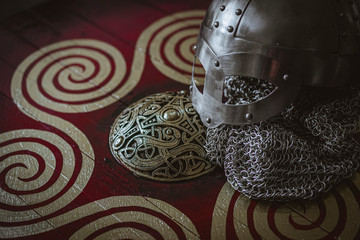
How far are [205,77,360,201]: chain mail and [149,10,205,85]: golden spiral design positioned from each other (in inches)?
17.0

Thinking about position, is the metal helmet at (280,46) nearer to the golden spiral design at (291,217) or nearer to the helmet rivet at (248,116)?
the helmet rivet at (248,116)

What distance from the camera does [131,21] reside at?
2.01m

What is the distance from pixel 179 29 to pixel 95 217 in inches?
41.9

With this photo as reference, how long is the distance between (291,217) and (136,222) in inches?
18.0

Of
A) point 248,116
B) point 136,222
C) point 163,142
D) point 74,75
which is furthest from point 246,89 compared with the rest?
point 74,75

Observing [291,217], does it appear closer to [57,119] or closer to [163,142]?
[163,142]

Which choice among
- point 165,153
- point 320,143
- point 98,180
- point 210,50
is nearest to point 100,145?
point 98,180

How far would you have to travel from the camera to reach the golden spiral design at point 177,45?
5.66 ft

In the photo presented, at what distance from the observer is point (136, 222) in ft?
3.92

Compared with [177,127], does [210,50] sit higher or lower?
higher

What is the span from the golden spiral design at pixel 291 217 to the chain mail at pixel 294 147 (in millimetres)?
36

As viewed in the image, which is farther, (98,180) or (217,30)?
(98,180)

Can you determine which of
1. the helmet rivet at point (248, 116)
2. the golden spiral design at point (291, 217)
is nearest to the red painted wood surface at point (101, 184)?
the golden spiral design at point (291, 217)

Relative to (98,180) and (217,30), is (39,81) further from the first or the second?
(217,30)
